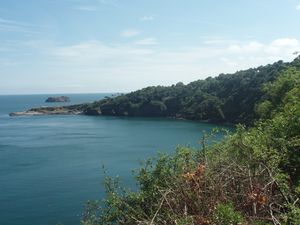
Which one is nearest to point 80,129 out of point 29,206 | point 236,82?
point 236,82

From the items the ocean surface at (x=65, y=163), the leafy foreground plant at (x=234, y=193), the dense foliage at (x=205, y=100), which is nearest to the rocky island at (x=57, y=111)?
the dense foliage at (x=205, y=100)

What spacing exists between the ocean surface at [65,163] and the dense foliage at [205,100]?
1089cm

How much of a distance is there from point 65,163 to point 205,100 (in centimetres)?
5347

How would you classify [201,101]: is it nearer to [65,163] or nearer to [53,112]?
[53,112]

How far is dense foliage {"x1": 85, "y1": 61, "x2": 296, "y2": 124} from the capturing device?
82931mm

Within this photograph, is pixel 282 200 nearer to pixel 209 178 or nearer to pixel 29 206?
pixel 209 178

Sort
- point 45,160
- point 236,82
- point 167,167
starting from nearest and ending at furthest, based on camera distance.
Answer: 1. point 167,167
2. point 45,160
3. point 236,82

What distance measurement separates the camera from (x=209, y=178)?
7172 mm

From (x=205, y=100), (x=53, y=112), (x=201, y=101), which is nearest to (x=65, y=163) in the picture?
(x=205, y=100)

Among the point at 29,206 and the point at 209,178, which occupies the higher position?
the point at 209,178

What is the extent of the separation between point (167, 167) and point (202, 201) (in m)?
4.20

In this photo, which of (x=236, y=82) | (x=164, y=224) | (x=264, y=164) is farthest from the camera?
(x=236, y=82)

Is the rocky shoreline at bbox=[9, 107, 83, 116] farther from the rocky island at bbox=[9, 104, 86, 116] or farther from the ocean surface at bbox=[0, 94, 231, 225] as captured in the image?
the ocean surface at bbox=[0, 94, 231, 225]

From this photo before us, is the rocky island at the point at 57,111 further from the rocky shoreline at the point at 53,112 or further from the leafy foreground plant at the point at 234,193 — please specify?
the leafy foreground plant at the point at 234,193
